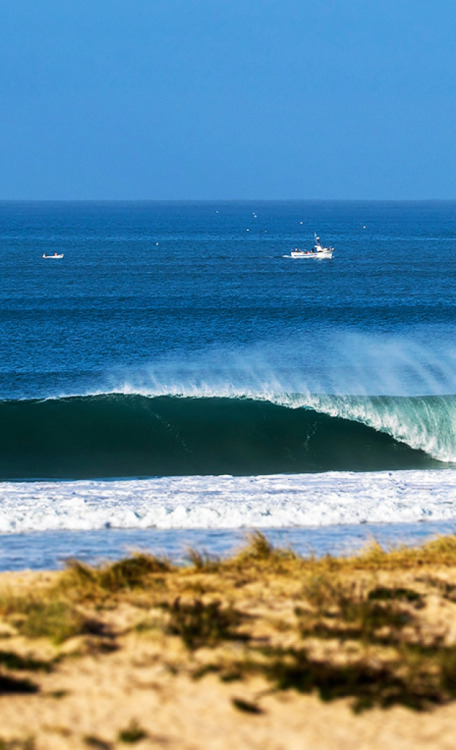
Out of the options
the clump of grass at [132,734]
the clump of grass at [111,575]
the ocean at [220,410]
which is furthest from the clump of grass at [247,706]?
the ocean at [220,410]

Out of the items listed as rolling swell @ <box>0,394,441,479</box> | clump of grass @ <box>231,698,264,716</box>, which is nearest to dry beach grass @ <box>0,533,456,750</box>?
clump of grass @ <box>231,698,264,716</box>

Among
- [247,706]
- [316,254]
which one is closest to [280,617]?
[247,706]

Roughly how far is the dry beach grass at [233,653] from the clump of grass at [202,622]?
0.05 feet

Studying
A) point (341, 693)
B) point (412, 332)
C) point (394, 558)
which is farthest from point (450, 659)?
point (412, 332)

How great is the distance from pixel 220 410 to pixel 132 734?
1607 cm

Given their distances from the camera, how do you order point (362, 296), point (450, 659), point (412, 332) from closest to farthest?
point (450, 659) → point (412, 332) → point (362, 296)

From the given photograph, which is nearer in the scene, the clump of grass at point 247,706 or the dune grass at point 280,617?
the clump of grass at point 247,706

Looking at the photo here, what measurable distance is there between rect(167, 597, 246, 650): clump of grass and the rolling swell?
10314 millimetres

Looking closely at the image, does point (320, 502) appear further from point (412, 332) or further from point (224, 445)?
point (412, 332)

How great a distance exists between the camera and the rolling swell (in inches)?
709

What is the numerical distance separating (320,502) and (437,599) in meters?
4.10

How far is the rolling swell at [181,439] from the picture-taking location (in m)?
18.0

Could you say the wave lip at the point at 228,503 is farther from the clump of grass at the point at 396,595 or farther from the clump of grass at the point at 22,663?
the clump of grass at the point at 22,663

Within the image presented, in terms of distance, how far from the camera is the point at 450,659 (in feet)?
20.3
